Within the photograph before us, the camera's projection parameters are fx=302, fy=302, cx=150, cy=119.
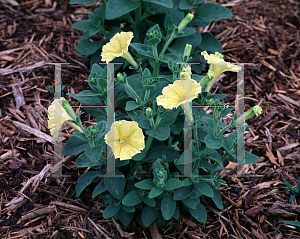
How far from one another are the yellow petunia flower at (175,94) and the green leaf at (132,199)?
854 mm

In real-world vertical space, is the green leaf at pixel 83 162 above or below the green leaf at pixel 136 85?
below

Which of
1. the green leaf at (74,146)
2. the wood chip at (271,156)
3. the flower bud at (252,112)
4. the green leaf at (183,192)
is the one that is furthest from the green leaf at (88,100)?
the wood chip at (271,156)

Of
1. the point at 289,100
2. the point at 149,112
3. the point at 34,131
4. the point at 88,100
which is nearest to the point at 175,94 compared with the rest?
the point at 149,112

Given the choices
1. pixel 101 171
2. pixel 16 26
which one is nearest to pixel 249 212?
pixel 101 171

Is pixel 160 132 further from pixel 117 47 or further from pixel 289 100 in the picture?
pixel 289 100

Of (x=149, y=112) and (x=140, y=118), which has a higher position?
(x=149, y=112)

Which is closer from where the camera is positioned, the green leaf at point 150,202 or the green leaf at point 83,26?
the green leaf at point 150,202

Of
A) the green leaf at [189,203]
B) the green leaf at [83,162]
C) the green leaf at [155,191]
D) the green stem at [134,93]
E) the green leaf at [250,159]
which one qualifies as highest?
the green stem at [134,93]

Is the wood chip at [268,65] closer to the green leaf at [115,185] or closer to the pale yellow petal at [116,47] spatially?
the pale yellow petal at [116,47]

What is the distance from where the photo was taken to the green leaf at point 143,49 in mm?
2668

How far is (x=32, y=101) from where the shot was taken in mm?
3451

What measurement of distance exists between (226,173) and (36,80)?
2441 millimetres

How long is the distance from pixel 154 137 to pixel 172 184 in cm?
37

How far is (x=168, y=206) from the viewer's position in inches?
91.2
